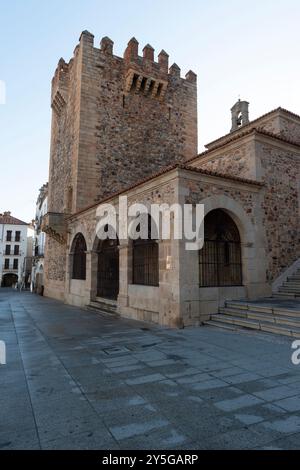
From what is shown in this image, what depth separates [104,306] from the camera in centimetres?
1017

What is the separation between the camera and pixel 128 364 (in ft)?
13.7

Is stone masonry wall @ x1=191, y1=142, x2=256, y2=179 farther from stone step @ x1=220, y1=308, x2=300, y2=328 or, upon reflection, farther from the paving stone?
the paving stone

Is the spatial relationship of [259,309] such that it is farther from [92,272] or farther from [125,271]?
[92,272]

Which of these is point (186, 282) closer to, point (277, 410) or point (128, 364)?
point (128, 364)

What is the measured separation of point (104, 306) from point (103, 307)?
0.07m

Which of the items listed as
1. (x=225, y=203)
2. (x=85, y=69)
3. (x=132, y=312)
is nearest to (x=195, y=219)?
(x=225, y=203)

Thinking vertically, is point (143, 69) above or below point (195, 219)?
above

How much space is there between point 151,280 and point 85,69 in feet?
38.2

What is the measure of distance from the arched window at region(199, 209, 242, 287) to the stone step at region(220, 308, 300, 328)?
114 cm

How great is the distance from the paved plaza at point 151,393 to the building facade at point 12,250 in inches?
1456

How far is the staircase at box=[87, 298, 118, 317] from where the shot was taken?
955 cm

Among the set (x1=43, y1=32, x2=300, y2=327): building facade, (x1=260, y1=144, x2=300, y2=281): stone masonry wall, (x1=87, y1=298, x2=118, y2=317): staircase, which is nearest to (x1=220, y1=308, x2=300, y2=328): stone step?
(x1=43, y1=32, x2=300, y2=327): building facade

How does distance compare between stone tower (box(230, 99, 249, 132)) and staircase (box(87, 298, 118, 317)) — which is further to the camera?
stone tower (box(230, 99, 249, 132))

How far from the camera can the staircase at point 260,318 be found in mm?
5621
